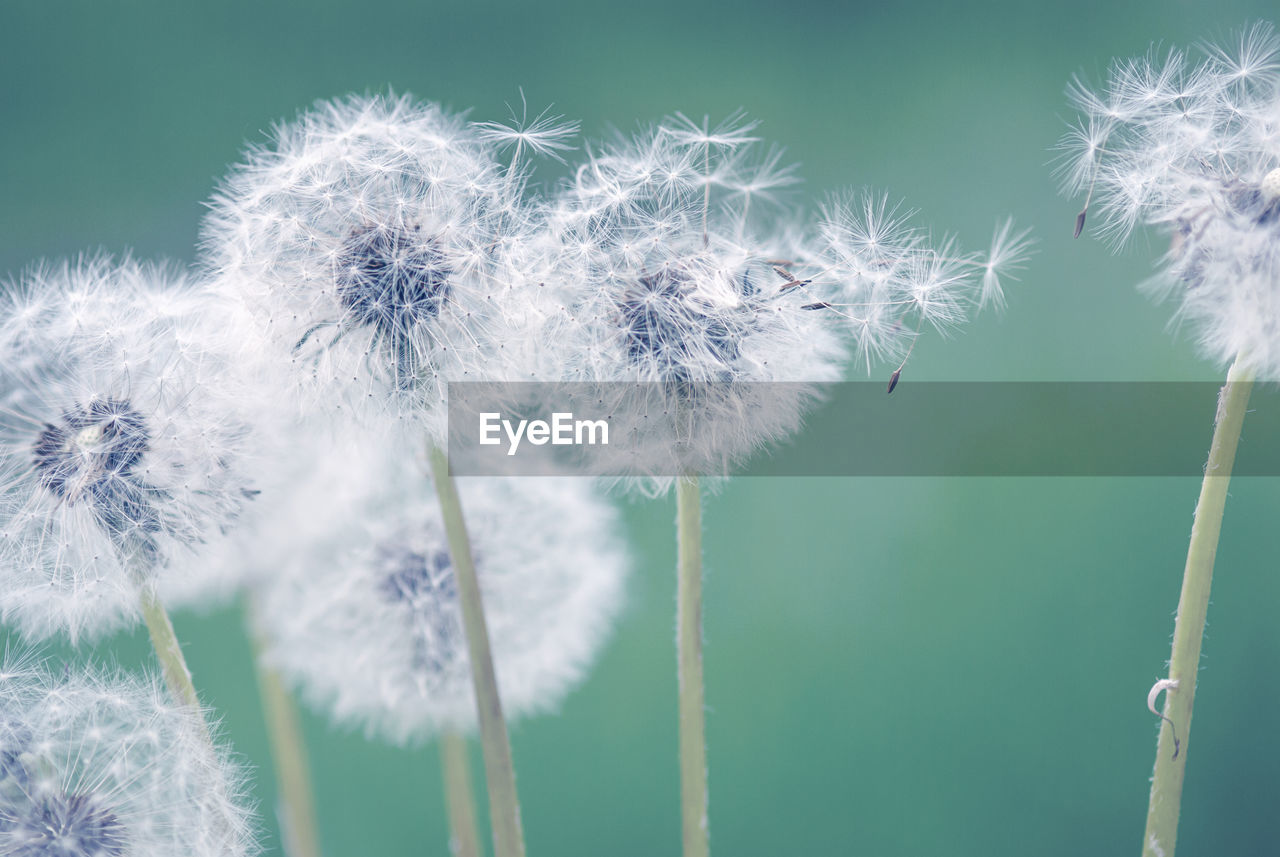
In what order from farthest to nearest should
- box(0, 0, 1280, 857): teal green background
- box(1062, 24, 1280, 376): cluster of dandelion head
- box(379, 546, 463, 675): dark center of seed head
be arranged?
box(0, 0, 1280, 857): teal green background
box(379, 546, 463, 675): dark center of seed head
box(1062, 24, 1280, 376): cluster of dandelion head

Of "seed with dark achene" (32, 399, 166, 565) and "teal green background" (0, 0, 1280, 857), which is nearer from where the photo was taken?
"seed with dark achene" (32, 399, 166, 565)

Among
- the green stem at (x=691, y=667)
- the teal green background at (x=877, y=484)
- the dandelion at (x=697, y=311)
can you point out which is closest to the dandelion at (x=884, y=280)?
the dandelion at (x=697, y=311)

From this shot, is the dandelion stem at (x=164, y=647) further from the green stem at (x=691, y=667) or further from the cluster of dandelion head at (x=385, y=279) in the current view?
the green stem at (x=691, y=667)

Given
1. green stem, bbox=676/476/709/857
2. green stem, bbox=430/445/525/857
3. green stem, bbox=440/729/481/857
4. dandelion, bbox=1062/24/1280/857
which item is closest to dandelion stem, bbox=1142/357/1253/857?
dandelion, bbox=1062/24/1280/857

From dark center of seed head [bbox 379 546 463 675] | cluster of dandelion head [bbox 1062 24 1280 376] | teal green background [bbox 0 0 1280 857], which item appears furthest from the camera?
teal green background [bbox 0 0 1280 857]

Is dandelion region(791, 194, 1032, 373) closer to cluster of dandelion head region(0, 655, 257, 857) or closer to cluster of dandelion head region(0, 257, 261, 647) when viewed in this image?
cluster of dandelion head region(0, 257, 261, 647)

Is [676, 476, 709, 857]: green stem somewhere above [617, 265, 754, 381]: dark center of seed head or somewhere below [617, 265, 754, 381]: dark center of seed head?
below

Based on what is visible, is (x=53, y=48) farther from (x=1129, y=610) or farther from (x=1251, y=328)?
(x=1129, y=610)
